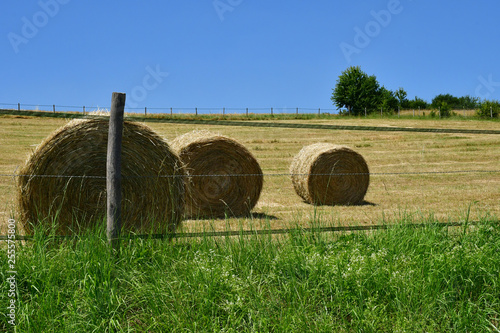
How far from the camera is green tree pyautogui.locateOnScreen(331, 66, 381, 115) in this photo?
5878cm

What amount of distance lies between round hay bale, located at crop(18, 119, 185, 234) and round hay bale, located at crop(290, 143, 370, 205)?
19.1 feet

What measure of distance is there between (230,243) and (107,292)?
1140 millimetres

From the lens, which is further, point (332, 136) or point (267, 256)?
point (332, 136)

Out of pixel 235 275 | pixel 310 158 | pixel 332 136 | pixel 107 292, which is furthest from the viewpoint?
pixel 332 136

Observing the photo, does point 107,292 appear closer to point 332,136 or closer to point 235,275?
point 235,275

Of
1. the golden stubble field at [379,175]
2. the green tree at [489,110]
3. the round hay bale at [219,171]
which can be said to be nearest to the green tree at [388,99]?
the green tree at [489,110]

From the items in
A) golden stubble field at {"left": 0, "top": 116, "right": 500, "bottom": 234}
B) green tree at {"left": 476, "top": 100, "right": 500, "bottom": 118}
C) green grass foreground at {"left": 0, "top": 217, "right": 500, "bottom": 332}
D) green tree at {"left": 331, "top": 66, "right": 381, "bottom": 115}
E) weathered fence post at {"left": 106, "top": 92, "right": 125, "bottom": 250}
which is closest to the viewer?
green grass foreground at {"left": 0, "top": 217, "right": 500, "bottom": 332}

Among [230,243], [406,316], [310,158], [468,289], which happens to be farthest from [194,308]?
[310,158]

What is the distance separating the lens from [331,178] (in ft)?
38.6

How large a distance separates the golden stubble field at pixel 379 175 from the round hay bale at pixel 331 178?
1.24 feet

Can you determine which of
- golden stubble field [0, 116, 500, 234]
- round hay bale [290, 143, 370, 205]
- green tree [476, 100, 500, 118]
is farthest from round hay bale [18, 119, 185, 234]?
green tree [476, 100, 500, 118]

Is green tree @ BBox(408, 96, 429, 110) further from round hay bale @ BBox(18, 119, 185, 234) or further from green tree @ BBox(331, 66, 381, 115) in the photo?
round hay bale @ BBox(18, 119, 185, 234)

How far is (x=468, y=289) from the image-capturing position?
412 cm

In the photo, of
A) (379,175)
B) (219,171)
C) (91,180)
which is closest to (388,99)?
(379,175)
